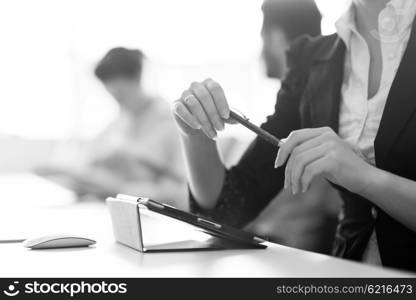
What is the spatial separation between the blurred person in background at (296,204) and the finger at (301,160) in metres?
1.18

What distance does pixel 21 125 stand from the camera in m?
3.74

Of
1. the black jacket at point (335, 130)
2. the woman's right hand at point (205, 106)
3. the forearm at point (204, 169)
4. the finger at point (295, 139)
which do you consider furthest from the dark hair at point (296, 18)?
the finger at point (295, 139)

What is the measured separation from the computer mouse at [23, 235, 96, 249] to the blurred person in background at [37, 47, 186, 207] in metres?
1.40

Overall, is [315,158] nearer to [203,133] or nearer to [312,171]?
[312,171]

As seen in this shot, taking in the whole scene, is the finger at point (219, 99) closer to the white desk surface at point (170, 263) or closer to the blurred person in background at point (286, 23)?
the white desk surface at point (170, 263)

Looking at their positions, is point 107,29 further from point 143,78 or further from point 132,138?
point 132,138

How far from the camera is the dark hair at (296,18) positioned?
8.17ft

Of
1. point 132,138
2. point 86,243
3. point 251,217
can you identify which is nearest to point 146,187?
point 132,138

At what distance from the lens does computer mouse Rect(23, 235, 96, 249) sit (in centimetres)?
91

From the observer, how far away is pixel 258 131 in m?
0.91

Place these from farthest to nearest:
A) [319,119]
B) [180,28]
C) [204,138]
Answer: [180,28] < [319,119] < [204,138]

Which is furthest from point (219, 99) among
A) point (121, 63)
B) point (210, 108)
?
point (121, 63)

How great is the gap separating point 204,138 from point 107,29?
2.85 m

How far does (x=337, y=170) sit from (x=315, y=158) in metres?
0.06
